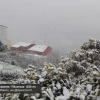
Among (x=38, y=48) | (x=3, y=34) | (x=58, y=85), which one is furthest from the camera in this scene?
(x=3, y=34)

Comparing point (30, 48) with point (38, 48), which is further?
point (30, 48)

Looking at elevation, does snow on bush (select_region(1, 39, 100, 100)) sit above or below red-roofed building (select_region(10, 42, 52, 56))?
below

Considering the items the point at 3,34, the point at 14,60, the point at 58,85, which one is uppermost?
the point at 3,34

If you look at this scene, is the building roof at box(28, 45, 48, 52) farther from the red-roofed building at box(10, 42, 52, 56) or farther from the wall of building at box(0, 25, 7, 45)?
the wall of building at box(0, 25, 7, 45)

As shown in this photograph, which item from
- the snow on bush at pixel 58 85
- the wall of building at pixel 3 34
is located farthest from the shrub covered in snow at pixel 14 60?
the snow on bush at pixel 58 85

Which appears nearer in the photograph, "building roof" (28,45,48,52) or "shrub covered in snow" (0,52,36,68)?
"shrub covered in snow" (0,52,36,68)

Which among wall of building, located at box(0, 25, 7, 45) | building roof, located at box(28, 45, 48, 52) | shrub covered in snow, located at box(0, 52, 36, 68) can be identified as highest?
wall of building, located at box(0, 25, 7, 45)

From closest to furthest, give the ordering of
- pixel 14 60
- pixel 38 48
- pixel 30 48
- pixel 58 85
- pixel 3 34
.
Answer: pixel 58 85 < pixel 14 60 < pixel 38 48 < pixel 3 34 < pixel 30 48

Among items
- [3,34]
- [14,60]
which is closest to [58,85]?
[14,60]

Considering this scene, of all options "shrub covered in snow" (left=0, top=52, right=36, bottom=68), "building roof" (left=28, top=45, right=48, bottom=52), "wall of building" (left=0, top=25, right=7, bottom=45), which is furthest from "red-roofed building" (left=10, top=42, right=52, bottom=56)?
"shrub covered in snow" (left=0, top=52, right=36, bottom=68)

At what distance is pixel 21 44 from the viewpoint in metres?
33.8

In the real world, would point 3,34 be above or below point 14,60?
above

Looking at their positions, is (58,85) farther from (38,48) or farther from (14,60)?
(38,48)

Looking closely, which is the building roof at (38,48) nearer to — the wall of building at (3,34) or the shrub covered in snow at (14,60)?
the wall of building at (3,34)
